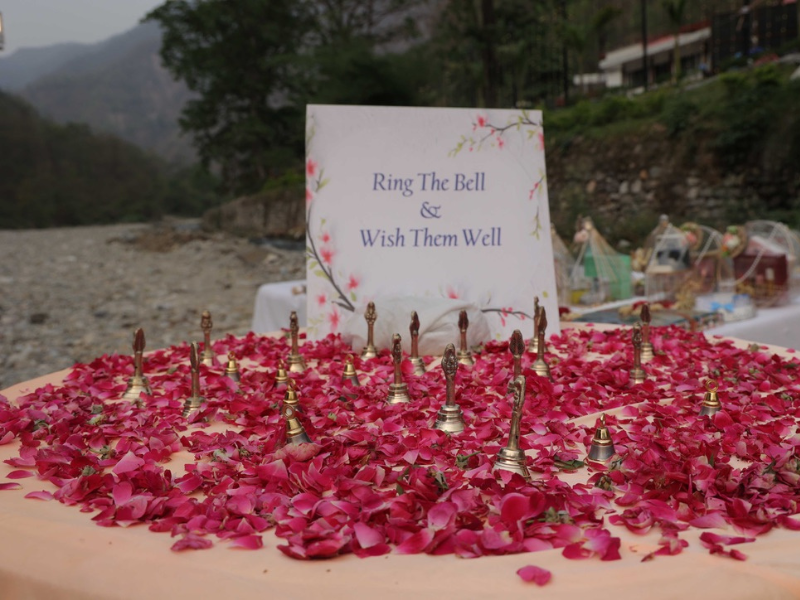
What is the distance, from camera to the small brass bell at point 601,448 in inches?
34.3

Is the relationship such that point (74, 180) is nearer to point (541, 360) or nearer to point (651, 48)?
point (651, 48)

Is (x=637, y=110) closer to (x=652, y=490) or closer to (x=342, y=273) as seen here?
(x=342, y=273)

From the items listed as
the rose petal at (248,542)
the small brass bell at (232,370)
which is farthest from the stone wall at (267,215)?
the rose petal at (248,542)

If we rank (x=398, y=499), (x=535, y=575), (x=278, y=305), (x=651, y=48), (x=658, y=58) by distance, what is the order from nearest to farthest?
1. (x=535, y=575)
2. (x=398, y=499)
3. (x=278, y=305)
4. (x=651, y=48)
5. (x=658, y=58)

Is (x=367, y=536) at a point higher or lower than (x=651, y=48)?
lower

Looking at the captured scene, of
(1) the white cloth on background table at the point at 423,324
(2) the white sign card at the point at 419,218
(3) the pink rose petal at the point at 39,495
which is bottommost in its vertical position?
(3) the pink rose petal at the point at 39,495

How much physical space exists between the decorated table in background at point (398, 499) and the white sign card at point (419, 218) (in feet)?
1.86

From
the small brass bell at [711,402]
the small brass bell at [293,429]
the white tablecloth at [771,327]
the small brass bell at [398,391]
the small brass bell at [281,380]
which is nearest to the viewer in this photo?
the small brass bell at [293,429]

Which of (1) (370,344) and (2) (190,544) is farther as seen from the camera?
(1) (370,344)

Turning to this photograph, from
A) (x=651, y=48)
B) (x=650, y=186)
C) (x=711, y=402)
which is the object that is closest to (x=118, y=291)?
(x=650, y=186)

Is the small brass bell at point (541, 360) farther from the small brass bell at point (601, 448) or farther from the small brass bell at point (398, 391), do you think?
the small brass bell at point (601, 448)

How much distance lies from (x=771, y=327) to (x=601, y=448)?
1.84 metres

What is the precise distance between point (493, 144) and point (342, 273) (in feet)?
1.85

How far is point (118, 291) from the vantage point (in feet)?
30.7
